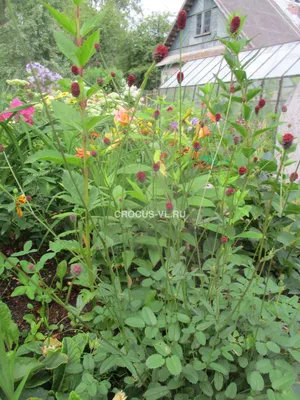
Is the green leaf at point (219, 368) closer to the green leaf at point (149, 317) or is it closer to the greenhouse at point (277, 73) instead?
the green leaf at point (149, 317)

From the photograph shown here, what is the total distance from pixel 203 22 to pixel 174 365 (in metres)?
18.7

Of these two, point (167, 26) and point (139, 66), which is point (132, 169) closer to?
point (139, 66)

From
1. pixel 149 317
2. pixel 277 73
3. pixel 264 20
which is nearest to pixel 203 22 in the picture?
pixel 264 20

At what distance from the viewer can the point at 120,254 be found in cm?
126

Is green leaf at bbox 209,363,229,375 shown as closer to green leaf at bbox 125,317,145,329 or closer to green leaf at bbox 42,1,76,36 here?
green leaf at bbox 125,317,145,329

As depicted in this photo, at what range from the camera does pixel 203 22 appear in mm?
16797

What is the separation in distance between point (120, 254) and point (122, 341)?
1.31ft

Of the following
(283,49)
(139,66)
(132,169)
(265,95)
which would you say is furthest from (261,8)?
(132,169)

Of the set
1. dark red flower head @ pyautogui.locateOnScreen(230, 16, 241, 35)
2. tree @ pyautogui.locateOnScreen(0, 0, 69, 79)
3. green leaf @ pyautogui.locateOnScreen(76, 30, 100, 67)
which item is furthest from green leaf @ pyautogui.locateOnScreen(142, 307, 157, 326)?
tree @ pyautogui.locateOnScreen(0, 0, 69, 79)

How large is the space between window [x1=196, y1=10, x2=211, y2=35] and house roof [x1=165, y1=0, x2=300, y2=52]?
947 millimetres

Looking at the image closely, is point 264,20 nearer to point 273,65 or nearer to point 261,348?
point 273,65

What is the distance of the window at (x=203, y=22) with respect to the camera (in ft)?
54.2

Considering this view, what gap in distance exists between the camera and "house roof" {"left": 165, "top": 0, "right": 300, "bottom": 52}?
15355 millimetres

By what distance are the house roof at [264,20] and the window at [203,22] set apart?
0.95 m
